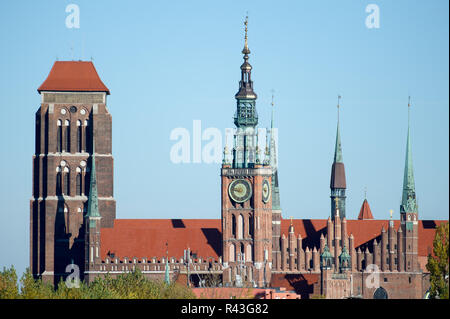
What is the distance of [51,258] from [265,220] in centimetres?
2345

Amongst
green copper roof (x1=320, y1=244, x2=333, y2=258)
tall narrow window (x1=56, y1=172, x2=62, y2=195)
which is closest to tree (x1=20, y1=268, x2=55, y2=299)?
tall narrow window (x1=56, y1=172, x2=62, y2=195)

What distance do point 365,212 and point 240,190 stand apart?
31.0m

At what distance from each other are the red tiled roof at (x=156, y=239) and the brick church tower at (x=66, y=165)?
2.58 meters

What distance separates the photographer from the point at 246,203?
17200 cm

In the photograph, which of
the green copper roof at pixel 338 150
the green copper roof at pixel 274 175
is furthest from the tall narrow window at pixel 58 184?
the green copper roof at pixel 338 150

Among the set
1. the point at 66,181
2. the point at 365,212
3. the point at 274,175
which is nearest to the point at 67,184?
the point at 66,181

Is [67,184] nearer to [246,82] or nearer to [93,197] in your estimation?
[93,197]

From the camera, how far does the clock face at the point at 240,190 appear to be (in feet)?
563

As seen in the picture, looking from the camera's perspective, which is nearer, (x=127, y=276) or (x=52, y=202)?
(x=127, y=276)

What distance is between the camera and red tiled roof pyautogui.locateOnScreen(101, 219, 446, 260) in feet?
573

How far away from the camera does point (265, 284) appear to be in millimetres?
169875

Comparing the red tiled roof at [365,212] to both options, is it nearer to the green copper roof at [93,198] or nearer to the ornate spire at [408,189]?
the ornate spire at [408,189]
